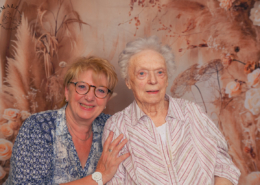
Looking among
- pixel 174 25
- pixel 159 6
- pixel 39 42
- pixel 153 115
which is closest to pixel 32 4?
pixel 39 42

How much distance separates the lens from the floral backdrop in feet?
8.70

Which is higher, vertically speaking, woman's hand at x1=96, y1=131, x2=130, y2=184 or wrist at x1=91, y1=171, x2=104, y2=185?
woman's hand at x1=96, y1=131, x2=130, y2=184

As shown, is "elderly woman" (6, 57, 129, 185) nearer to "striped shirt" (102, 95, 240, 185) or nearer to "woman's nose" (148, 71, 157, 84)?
"striped shirt" (102, 95, 240, 185)

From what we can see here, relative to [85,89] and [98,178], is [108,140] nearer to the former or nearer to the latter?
[98,178]

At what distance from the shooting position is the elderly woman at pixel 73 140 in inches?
69.1

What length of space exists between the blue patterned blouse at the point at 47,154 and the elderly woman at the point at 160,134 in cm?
32

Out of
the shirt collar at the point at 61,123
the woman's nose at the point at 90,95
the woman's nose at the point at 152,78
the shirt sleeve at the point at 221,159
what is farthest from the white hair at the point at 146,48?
the shirt collar at the point at 61,123

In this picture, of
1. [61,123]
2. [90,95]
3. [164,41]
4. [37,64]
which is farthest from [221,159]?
[37,64]

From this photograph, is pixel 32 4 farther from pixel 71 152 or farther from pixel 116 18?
pixel 71 152

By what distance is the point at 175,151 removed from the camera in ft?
5.55

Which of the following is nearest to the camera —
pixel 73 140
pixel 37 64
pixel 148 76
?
pixel 148 76

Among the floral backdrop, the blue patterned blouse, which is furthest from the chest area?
the floral backdrop

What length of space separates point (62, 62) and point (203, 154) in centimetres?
184

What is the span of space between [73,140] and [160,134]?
0.76m
